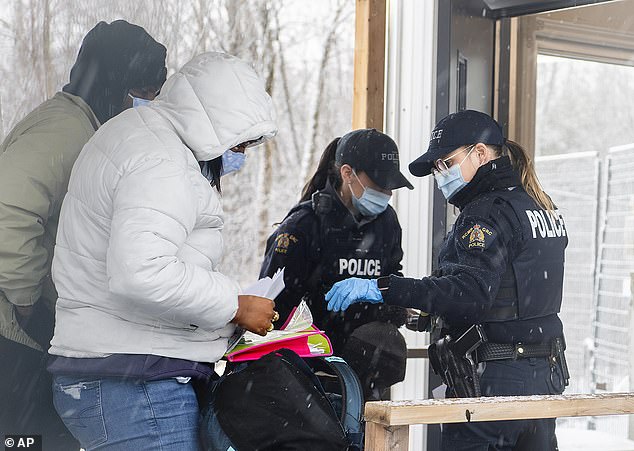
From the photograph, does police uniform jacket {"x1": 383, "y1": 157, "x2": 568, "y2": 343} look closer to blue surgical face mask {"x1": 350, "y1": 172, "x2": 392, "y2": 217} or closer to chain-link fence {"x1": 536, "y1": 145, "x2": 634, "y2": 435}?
blue surgical face mask {"x1": 350, "y1": 172, "x2": 392, "y2": 217}

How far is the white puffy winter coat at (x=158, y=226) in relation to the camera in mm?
1741

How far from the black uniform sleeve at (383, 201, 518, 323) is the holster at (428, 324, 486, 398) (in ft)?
0.24

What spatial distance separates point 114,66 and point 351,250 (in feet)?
3.31

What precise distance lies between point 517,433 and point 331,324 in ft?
2.70

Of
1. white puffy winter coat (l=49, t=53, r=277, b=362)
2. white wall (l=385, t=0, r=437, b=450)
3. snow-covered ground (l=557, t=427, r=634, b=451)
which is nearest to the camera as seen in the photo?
white puffy winter coat (l=49, t=53, r=277, b=362)

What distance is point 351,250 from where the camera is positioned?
3129 millimetres

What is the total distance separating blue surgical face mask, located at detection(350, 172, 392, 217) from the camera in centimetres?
314

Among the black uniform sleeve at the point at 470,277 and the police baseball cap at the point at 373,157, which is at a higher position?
the police baseball cap at the point at 373,157

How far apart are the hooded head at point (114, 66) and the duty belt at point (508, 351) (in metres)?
1.24

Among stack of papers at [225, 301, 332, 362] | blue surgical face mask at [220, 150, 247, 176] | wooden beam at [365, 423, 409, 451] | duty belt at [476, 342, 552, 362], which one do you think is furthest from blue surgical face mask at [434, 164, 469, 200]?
wooden beam at [365, 423, 409, 451]

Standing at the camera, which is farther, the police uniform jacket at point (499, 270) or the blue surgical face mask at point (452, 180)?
the blue surgical face mask at point (452, 180)

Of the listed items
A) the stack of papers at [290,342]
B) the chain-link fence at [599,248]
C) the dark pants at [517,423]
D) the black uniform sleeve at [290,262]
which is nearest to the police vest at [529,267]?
the dark pants at [517,423]

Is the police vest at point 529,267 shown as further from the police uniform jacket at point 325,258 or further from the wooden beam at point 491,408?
the police uniform jacket at point 325,258

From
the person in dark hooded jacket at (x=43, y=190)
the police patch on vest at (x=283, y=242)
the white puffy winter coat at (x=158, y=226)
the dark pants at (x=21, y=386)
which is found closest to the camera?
the white puffy winter coat at (x=158, y=226)
